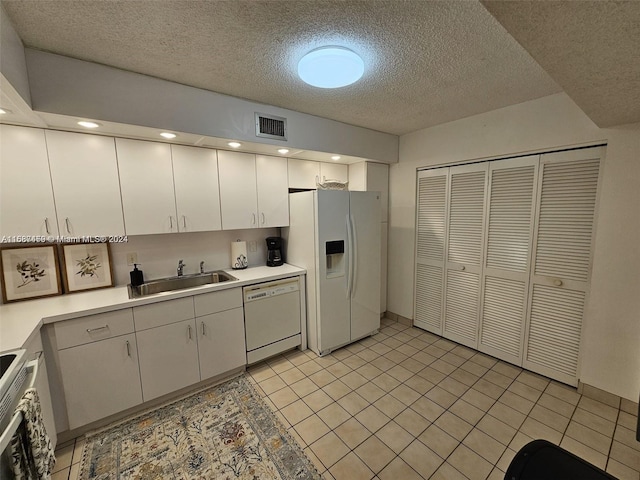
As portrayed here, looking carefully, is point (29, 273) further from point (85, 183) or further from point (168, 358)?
point (168, 358)

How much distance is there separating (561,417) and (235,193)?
3.26m

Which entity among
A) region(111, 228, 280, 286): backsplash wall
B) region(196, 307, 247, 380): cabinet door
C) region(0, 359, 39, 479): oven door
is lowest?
region(196, 307, 247, 380): cabinet door

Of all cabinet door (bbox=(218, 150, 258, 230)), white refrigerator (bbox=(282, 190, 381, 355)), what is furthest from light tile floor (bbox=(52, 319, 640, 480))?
cabinet door (bbox=(218, 150, 258, 230))

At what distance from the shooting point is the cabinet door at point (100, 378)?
1793mm

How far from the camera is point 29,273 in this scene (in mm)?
1978

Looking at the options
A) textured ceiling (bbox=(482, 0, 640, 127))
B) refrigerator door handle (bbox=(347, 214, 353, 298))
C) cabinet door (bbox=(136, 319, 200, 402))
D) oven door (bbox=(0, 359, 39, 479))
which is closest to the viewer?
textured ceiling (bbox=(482, 0, 640, 127))

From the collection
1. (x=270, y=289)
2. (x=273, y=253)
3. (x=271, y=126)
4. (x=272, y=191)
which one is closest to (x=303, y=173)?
(x=272, y=191)

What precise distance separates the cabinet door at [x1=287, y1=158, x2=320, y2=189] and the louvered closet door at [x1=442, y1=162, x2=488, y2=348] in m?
1.53

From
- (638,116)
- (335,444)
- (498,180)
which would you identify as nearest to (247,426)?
(335,444)

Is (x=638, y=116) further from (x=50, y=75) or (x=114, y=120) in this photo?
(x=50, y=75)

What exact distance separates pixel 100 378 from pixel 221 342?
0.84m

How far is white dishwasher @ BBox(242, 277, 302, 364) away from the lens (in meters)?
2.56

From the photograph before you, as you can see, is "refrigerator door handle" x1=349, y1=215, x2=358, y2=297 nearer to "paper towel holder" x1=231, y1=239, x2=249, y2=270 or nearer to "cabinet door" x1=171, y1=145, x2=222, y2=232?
"paper towel holder" x1=231, y1=239, x2=249, y2=270

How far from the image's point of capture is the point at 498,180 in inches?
102
